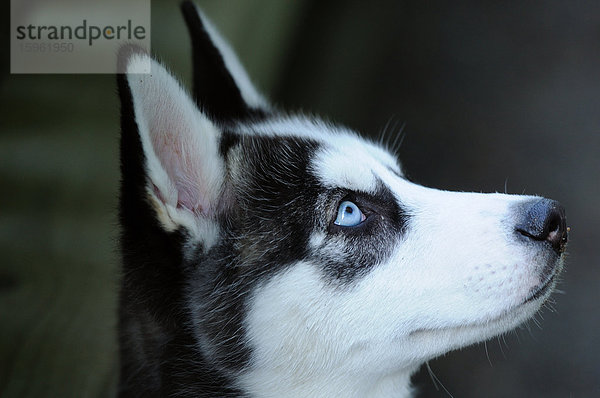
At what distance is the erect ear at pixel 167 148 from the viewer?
2.07 metres

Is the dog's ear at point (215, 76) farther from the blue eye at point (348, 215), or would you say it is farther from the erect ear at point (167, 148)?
the blue eye at point (348, 215)

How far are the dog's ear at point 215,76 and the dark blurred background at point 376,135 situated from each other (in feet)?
1.40

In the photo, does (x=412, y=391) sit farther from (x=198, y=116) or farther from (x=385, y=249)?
(x=198, y=116)

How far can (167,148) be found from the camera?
87.3 inches

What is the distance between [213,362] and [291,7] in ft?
12.0

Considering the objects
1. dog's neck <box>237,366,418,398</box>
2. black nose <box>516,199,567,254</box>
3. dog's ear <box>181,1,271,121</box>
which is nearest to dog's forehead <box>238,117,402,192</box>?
dog's ear <box>181,1,271,121</box>

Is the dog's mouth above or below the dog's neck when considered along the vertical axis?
above

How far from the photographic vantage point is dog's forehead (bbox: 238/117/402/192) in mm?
2361

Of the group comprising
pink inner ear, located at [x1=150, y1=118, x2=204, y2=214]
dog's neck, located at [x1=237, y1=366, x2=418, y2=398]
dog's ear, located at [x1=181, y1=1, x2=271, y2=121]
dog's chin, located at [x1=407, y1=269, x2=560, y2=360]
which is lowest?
dog's neck, located at [x1=237, y1=366, x2=418, y2=398]

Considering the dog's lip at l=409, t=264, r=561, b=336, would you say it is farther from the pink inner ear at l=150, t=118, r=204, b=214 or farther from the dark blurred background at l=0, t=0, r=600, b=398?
the pink inner ear at l=150, t=118, r=204, b=214

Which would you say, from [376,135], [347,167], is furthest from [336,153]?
[376,135]

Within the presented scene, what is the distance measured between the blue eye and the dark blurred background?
2.38 ft

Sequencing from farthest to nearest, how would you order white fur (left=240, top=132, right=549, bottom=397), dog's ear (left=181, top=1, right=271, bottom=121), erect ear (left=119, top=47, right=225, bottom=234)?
dog's ear (left=181, top=1, right=271, bottom=121) → white fur (left=240, top=132, right=549, bottom=397) → erect ear (left=119, top=47, right=225, bottom=234)

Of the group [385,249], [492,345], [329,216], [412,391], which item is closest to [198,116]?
[329,216]
